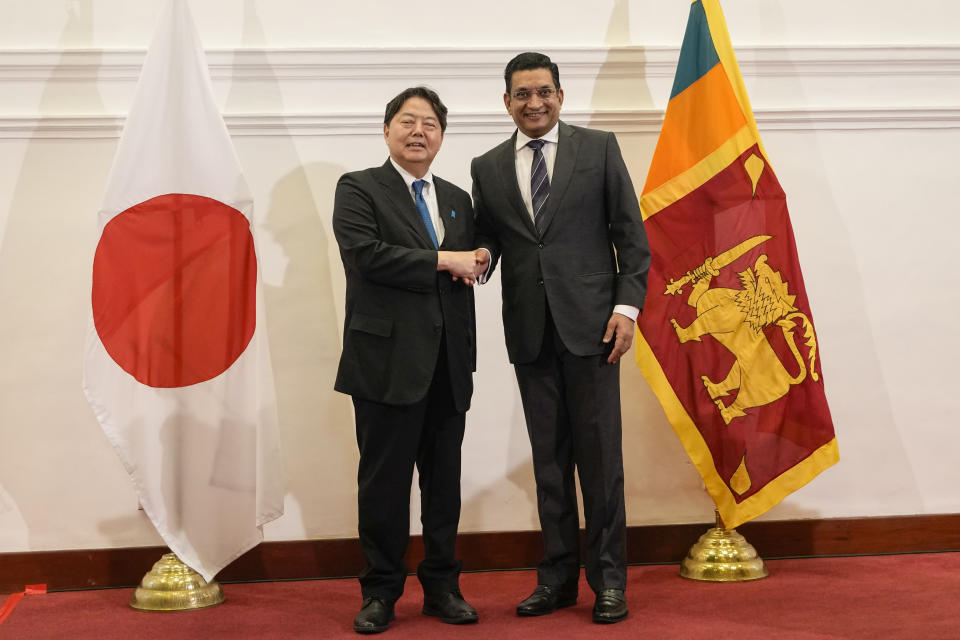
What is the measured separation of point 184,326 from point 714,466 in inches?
72.8

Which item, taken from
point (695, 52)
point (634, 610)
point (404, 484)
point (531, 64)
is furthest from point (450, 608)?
point (695, 52)

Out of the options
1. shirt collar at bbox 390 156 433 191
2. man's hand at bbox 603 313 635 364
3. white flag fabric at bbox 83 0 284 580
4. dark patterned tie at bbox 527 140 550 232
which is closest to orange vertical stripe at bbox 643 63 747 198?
dark patterned tie at bbox 527 140 550 232

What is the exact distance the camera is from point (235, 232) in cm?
307

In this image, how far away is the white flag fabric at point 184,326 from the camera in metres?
2.97

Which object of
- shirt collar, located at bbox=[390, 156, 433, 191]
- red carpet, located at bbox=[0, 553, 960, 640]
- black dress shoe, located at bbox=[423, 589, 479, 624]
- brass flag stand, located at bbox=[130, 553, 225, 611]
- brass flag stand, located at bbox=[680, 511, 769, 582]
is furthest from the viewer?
brass flag stand, located at bbox=[680, 511, 769, 582]

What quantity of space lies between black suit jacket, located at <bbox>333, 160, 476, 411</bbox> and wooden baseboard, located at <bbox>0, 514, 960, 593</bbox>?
0.95 m

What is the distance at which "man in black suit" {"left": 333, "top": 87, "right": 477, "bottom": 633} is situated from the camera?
2.60 m

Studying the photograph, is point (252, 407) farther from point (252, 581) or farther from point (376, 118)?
point (376, 118)

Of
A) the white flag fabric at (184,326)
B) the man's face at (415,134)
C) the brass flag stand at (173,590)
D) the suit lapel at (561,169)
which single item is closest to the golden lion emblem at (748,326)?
the suit lapel at (561,169)

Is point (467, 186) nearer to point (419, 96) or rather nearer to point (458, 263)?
point (419, 96)

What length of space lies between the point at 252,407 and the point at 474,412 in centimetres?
85

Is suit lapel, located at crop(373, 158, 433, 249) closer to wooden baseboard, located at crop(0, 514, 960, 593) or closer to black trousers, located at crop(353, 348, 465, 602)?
black trousers, located at crop(353, 348, 465, 602)

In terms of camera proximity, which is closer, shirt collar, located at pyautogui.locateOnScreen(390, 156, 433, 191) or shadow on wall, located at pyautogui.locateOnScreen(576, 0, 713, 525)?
shirt collar, located at pyautogui.locateOnScreen(390, 156, 433, 191)

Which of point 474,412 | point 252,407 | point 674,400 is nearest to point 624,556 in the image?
point 674,400
